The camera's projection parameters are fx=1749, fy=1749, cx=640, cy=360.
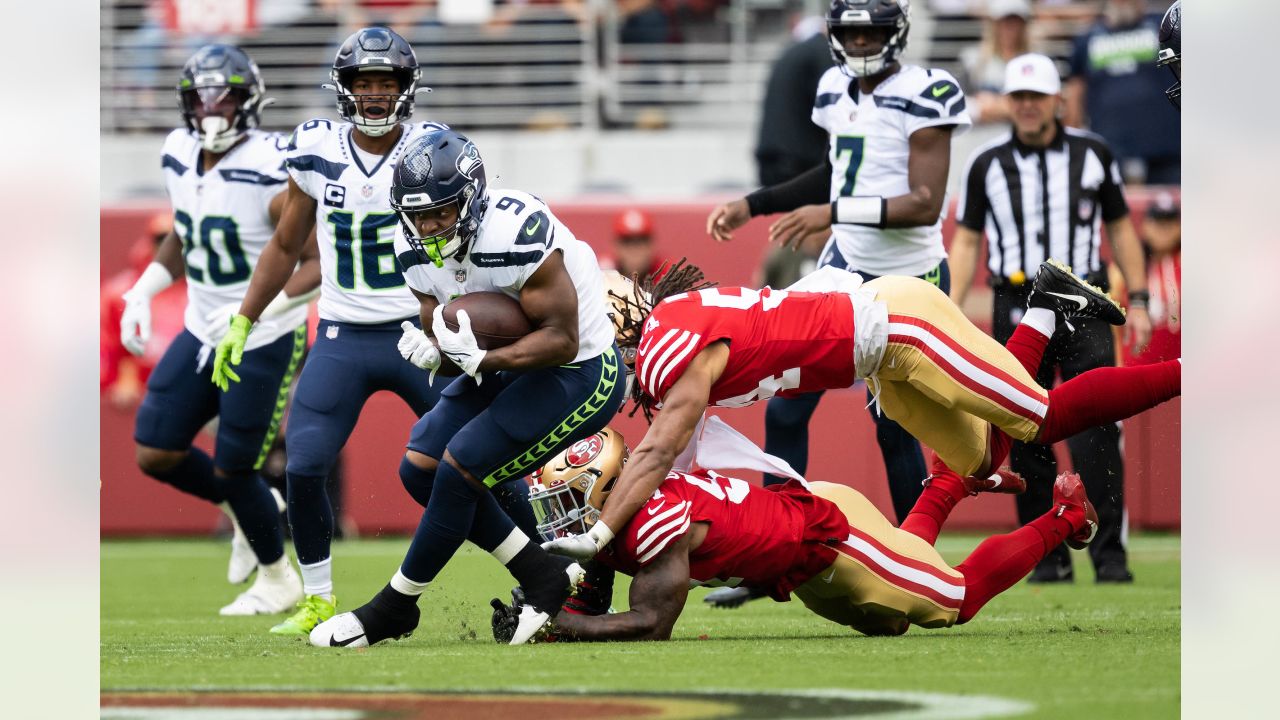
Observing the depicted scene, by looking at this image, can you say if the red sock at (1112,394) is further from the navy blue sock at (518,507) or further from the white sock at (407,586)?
the white sock at (407,586)

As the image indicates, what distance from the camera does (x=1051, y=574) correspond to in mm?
6902

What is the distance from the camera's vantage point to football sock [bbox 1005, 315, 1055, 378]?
5.30 meters

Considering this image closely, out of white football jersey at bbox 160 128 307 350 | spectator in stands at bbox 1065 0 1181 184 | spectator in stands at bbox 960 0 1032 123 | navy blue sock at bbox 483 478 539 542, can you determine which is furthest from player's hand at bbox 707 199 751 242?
spectator in stands at bbox 1065 0 1181 184

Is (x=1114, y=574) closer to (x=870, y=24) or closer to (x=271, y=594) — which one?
(x=870, y=24)

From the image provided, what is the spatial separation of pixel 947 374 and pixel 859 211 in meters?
1.22

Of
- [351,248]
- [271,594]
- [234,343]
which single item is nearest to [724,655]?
[351,248]

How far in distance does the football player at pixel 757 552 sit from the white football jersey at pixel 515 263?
0.40 m

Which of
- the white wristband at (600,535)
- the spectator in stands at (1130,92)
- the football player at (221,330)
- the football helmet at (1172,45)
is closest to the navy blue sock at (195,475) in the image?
the football player at (221,330)

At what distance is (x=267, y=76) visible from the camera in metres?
11.5

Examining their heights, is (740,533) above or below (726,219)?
below

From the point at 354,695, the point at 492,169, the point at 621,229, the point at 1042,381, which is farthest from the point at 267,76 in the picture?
the point at 354,695
